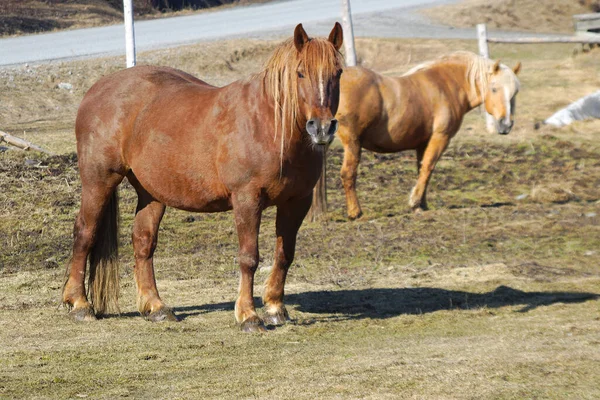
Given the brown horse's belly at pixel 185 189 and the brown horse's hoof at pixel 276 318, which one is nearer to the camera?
the brown horse's belly at pixel 185 189

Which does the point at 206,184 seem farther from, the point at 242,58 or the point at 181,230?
the point at 242,58

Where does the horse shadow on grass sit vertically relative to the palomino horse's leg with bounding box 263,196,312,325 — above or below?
below

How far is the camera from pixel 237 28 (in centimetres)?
2433

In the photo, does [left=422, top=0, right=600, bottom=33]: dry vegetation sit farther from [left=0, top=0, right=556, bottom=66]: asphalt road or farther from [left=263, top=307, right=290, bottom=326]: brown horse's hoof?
[left=263, top=307, right=290, bottom=326]: brown horse's hoof

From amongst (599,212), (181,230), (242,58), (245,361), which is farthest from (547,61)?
(245,361)

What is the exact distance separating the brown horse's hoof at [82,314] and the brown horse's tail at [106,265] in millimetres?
88

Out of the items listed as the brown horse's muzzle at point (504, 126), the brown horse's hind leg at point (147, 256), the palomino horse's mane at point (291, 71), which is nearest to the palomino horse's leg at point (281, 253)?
the palomino horse's mane at point (291, 71)

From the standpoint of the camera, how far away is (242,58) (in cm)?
1983

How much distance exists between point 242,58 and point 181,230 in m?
10.2

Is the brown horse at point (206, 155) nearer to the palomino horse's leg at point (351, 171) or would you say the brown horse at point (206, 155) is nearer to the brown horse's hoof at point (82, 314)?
the brown horse's hoof at point (82, 314)

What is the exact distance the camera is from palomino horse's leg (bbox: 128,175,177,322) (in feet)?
22.7

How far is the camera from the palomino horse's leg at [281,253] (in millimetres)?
6645

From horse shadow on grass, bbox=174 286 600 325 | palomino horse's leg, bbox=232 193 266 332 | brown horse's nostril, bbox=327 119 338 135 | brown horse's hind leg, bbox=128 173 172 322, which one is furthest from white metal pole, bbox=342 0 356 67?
brown horse's nostril, bbox=327 119 338 135

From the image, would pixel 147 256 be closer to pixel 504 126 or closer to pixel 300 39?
pixel 300 39
